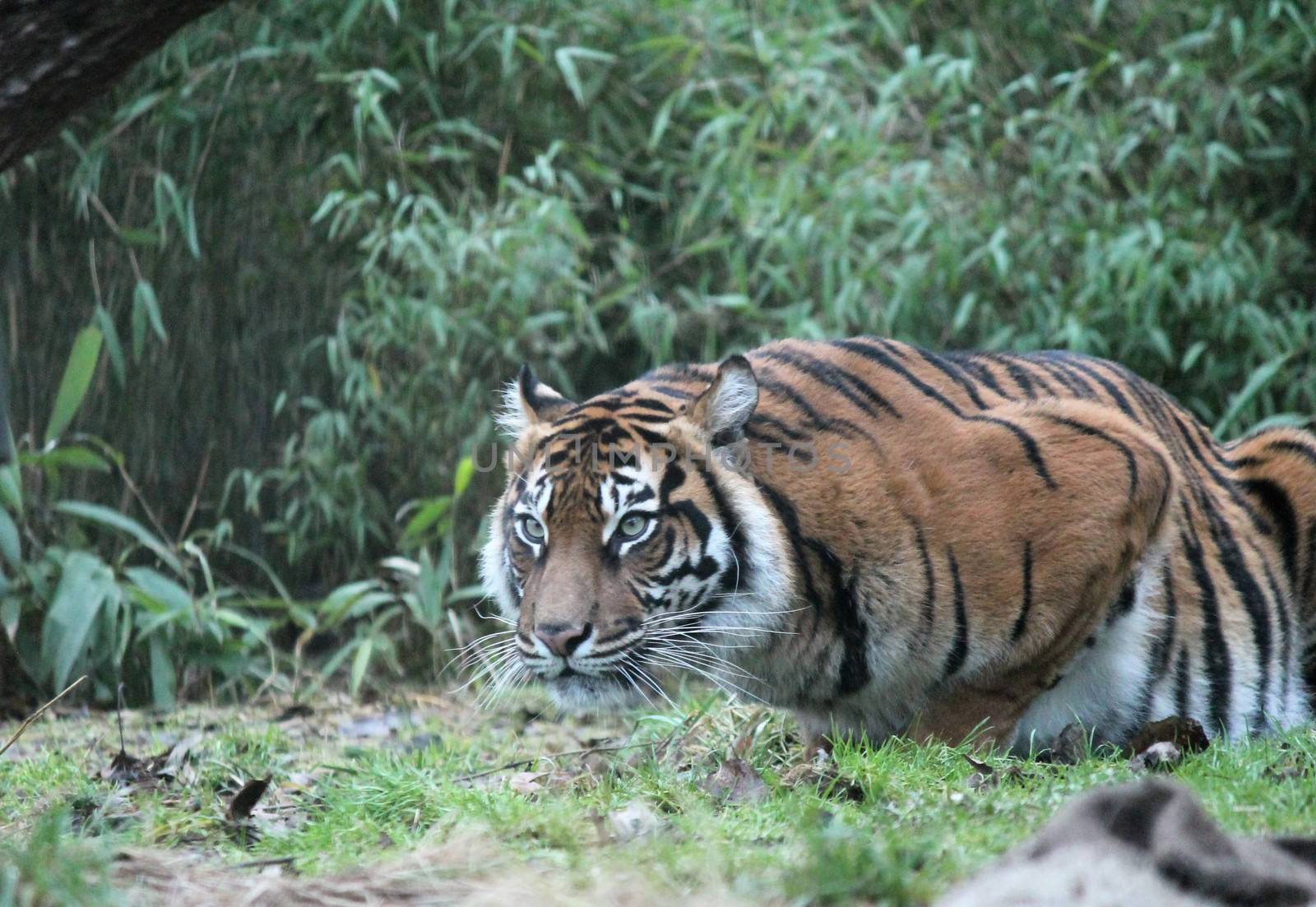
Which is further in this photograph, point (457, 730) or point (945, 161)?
point (945, 161)

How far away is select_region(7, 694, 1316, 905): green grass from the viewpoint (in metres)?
2.39

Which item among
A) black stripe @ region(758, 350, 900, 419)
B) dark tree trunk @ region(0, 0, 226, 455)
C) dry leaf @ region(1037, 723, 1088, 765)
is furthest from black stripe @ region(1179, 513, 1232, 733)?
dark tree trunk @ region(0, 0, 226, 455)

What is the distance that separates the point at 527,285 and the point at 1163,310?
2.78 meters

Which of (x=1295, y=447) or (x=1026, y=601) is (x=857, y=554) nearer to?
(x=1026, y=601)

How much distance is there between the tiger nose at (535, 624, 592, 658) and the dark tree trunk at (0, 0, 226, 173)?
1877 mm

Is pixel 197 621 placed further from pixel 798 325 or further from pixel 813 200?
pixel 813 200

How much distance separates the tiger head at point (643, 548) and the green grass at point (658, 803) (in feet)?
0.95

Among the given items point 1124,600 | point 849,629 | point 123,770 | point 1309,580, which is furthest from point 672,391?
point 1309,580

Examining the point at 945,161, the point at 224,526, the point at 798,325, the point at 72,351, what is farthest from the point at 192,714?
the point at 945,161

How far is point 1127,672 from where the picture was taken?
3949mm

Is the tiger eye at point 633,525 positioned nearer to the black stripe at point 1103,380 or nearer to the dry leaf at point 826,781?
the dry leaf at point 826,781

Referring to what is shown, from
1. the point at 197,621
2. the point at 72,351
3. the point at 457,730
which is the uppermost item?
the point at 72,351

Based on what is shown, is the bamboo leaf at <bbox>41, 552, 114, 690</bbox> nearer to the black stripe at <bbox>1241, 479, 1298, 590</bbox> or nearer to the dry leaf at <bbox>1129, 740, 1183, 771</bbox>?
the dry leaf at <bbox>1129, 740, 1183, 771</bbox>

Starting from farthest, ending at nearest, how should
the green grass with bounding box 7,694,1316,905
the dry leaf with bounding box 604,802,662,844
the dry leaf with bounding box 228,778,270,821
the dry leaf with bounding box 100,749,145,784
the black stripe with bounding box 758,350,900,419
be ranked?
the black stripe with bounding box 758,350,900,419 < the dry leaf with bounding box 100,749,145,784 < the dry leaf with bounding box 228,778,270,821 < the dry leaf with bounding box 604,802,662,844 < the green grass with bounding box 7,694,1316,905
